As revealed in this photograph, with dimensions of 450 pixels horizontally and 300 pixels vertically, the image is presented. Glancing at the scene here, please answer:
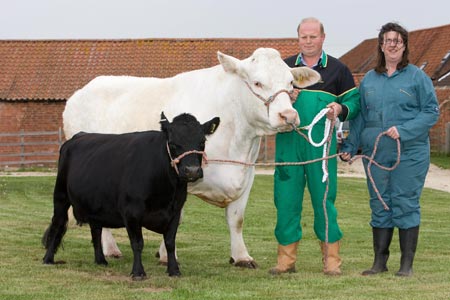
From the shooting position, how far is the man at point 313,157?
7.64 m

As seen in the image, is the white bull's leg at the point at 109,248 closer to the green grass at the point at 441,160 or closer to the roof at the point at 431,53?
the green grass at the point at 441,160

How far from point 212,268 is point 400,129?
2250 mm

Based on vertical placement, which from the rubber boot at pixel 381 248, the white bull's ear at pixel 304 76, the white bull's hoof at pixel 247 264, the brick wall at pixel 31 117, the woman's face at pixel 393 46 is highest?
the woman's face at pixel 393 46

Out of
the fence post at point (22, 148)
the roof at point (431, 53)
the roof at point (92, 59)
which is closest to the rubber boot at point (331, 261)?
the fence post at point (22, 148)

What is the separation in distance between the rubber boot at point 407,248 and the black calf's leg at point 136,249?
227 cm

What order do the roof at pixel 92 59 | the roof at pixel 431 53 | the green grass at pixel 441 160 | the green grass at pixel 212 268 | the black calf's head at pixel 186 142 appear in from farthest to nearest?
the roof at pixel 431 53 < the roof at pixel 92 59 < the green grass at pixel 441 160 < the black calf's head at pixel 186 142 < the green grass at pixel 212 268

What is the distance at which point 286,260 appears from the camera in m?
7.84

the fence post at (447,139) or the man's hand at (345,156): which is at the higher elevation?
the man's hand at (345,156)

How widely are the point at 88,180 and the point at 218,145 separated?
1.28m

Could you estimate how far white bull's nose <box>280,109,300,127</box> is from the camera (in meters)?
7.15

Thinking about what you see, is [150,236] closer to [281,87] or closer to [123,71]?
[281,87]

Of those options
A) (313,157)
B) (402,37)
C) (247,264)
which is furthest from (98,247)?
(402,37)

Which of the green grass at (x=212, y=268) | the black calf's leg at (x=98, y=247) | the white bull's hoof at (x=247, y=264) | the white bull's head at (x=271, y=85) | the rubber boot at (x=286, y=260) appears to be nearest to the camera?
the green grass at (x=212, y=268)

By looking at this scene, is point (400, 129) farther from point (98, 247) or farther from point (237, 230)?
point (98, 247)
